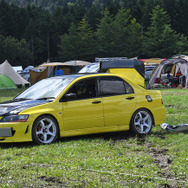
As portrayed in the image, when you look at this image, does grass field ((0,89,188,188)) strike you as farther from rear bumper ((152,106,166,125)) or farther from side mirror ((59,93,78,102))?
side mirror ((59,93,78,102))

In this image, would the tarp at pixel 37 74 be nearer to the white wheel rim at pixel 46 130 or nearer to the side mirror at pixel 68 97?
the side mirror at pixel 68 97

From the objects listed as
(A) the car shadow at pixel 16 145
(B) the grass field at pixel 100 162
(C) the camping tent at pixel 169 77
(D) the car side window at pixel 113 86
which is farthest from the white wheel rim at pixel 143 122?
(C) the camping tent at pixel 169 77

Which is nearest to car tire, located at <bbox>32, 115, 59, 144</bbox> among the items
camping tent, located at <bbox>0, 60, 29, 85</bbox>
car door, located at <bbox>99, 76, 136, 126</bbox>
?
car door, located at <bbox>99, 76, 136, 126</bbox>

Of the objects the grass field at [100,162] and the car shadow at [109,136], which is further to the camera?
the car shadow at [109,136]

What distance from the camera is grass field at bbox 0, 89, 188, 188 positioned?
18.0 feet

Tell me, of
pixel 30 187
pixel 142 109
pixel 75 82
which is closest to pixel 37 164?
pixel 30 187

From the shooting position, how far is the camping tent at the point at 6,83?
110 ft

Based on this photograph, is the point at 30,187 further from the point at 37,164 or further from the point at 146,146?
the point at 146,146

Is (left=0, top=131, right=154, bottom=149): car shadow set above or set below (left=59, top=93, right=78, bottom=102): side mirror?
below

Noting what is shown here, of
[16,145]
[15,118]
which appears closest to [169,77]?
[16,145]

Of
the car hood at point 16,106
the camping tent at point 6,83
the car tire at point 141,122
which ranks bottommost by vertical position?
the car tire at point 141,122

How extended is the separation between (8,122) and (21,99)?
112 cm

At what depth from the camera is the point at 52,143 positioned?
27.9 feet

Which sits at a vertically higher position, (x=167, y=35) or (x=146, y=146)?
(x=167, y=35)
